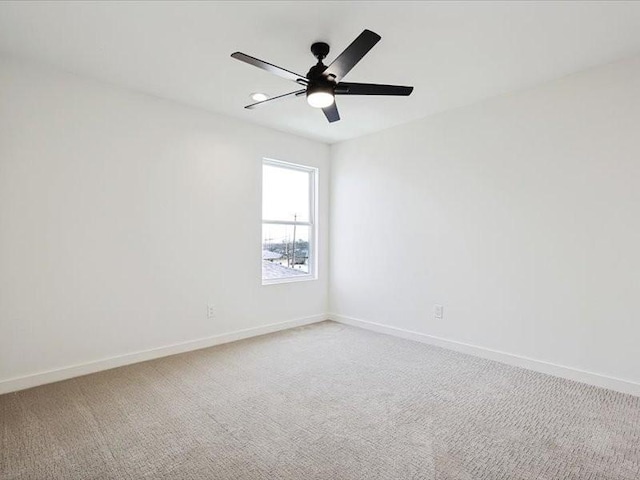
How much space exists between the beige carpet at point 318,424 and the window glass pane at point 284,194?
6.20 ft

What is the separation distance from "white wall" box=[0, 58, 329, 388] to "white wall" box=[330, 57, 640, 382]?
1556mm

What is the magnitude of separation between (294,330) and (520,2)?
144 inches

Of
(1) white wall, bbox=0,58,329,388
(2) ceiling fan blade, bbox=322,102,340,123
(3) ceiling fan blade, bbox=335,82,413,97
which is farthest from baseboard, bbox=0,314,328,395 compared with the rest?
Result: (3) ceiling fan blade, bbox=335,82,413,97

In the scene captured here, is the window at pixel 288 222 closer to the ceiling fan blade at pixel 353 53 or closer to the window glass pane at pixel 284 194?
the window glass pane at pixel 284 194

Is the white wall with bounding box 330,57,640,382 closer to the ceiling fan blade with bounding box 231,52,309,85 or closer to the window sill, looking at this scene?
the window sill

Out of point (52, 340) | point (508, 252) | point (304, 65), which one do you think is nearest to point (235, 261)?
point (52, 340)

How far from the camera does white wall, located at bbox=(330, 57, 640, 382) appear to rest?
2682mm

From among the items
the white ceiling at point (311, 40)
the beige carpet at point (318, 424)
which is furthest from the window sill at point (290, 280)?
the white ceiling at point (311, 40)

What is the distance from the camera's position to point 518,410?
237 centimetres

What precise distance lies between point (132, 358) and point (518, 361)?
3.45 meters

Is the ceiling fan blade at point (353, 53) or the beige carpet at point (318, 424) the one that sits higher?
the ceiling fan blade at point (353, 53)

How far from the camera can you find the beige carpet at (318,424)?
1.77 meters

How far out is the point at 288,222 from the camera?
14.9ft

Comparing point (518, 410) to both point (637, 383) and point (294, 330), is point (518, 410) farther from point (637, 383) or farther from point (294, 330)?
point (294, 330)
